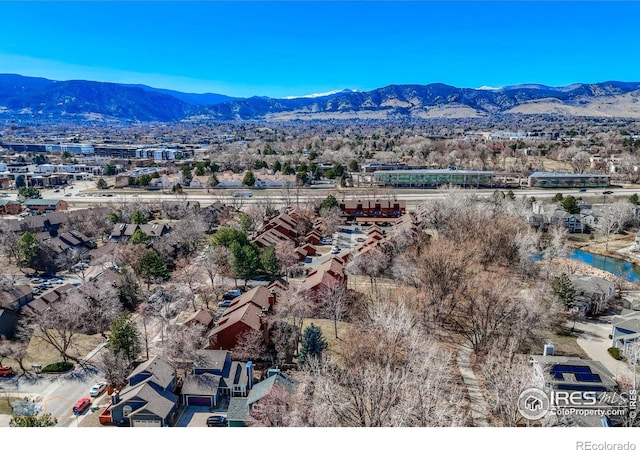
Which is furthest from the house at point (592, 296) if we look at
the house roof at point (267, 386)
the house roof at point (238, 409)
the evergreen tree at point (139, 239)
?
the evergreen tree at point (139, 239)

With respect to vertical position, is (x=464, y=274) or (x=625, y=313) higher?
(x=464, y=274)

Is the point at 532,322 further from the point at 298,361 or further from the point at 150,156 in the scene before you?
the point at 150,156

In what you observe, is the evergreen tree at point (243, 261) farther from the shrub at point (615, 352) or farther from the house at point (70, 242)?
the shrub at point (615, 352)

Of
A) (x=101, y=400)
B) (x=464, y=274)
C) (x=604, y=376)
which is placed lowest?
(x=101, y=400)

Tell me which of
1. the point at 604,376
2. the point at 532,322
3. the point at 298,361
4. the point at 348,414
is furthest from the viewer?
the point at 532,322

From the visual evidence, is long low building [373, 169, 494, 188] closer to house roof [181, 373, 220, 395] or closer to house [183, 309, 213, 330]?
house [183, 309, 213, 330]

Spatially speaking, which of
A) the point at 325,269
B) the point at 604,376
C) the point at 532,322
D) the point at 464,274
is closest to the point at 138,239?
the point at 325,269
